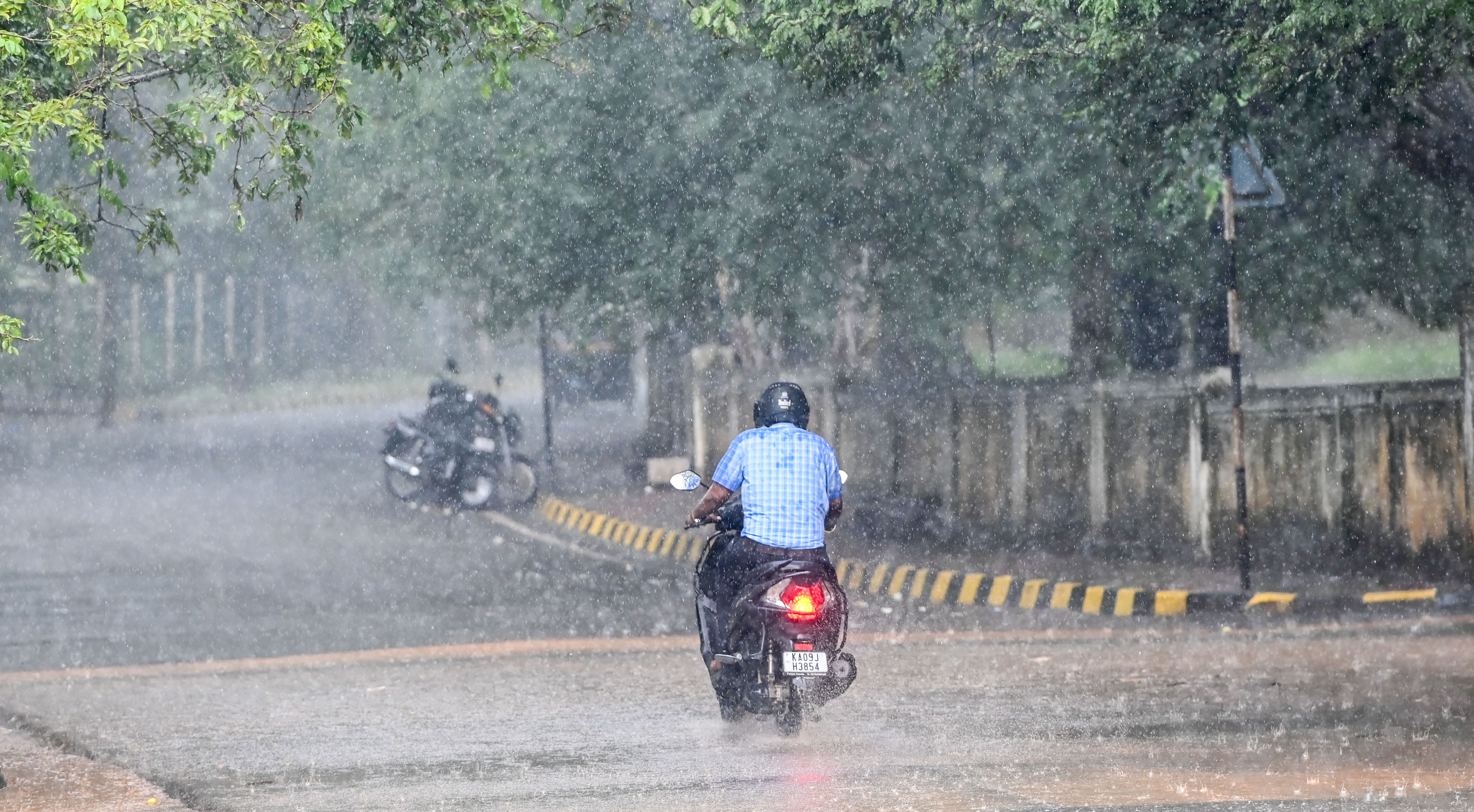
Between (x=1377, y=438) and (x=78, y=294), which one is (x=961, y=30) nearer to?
(x=1377, y=438)

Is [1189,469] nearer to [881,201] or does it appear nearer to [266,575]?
[881,201]

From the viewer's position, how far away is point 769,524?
8.39 metres

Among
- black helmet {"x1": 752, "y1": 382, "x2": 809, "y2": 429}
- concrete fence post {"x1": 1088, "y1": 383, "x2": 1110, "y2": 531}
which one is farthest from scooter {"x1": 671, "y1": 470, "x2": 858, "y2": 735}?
concrete fence post {"x1": 1088, "y1": 383, "x2": 1110, "y2": 531}

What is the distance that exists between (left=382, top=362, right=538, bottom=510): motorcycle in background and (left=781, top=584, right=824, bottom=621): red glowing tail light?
14.3 m

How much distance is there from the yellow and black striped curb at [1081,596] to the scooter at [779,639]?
297cm

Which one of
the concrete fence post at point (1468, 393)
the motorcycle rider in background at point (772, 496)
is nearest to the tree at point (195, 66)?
the motorcycle rider in background at point (772, 496)

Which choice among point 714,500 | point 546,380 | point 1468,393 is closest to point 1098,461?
point 1468,393

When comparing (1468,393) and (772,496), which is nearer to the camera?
(772,496)

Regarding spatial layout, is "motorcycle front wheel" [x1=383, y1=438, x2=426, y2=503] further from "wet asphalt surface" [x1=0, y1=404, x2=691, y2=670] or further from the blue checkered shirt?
the blue checkered shirt

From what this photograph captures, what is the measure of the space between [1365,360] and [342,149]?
116 feet

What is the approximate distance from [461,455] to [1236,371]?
11185 millimetres

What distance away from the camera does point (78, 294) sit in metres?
57.7

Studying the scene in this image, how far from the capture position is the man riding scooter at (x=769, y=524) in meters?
8.23

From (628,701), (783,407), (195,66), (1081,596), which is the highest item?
(195,66)
